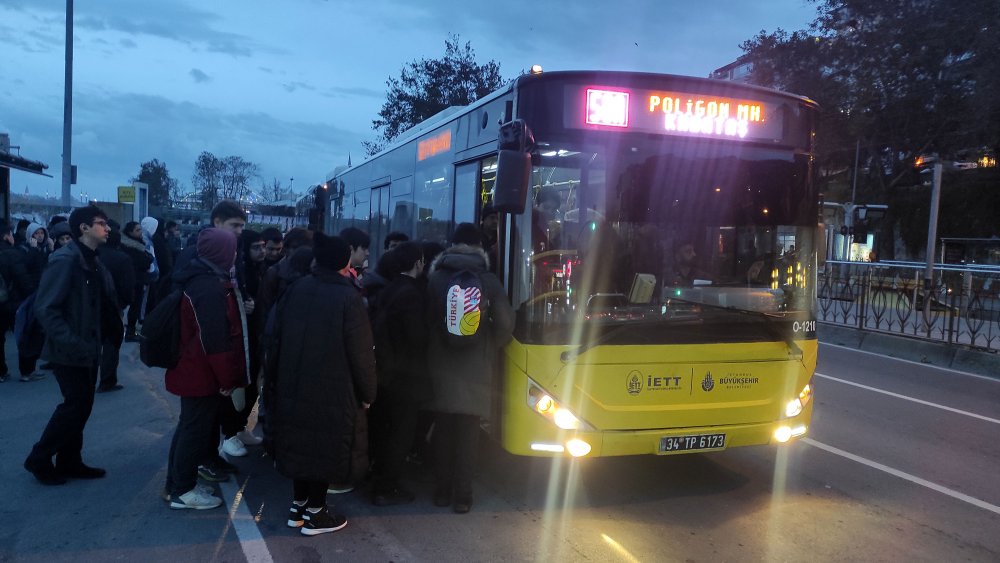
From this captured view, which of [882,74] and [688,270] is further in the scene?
[882,74]

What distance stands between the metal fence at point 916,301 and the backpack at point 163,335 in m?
10.1

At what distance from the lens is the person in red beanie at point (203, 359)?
4.72 metres

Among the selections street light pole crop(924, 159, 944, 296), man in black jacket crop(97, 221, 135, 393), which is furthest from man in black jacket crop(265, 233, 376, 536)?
street light pole crop(924, 159, 944, 296)

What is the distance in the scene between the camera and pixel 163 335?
4641 millimetres

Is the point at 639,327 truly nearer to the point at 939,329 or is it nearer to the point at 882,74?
the point at 939,329

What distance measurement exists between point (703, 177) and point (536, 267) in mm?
1412

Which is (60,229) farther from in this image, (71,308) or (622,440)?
(622,440)

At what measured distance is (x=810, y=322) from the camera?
5.48m

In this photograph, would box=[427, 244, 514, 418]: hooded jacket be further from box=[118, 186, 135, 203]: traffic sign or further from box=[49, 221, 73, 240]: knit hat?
box=[118, 186, 135, 203]: traffic sign

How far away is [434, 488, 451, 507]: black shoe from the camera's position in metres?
5.21

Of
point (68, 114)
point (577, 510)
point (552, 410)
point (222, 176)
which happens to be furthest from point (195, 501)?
point (222, 176)

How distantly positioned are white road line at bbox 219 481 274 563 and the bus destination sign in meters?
3.38

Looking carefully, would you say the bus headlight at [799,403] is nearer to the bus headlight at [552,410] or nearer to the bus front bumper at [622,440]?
the bus front bumper at [622,440]

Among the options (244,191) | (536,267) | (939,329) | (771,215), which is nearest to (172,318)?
(536,267)
